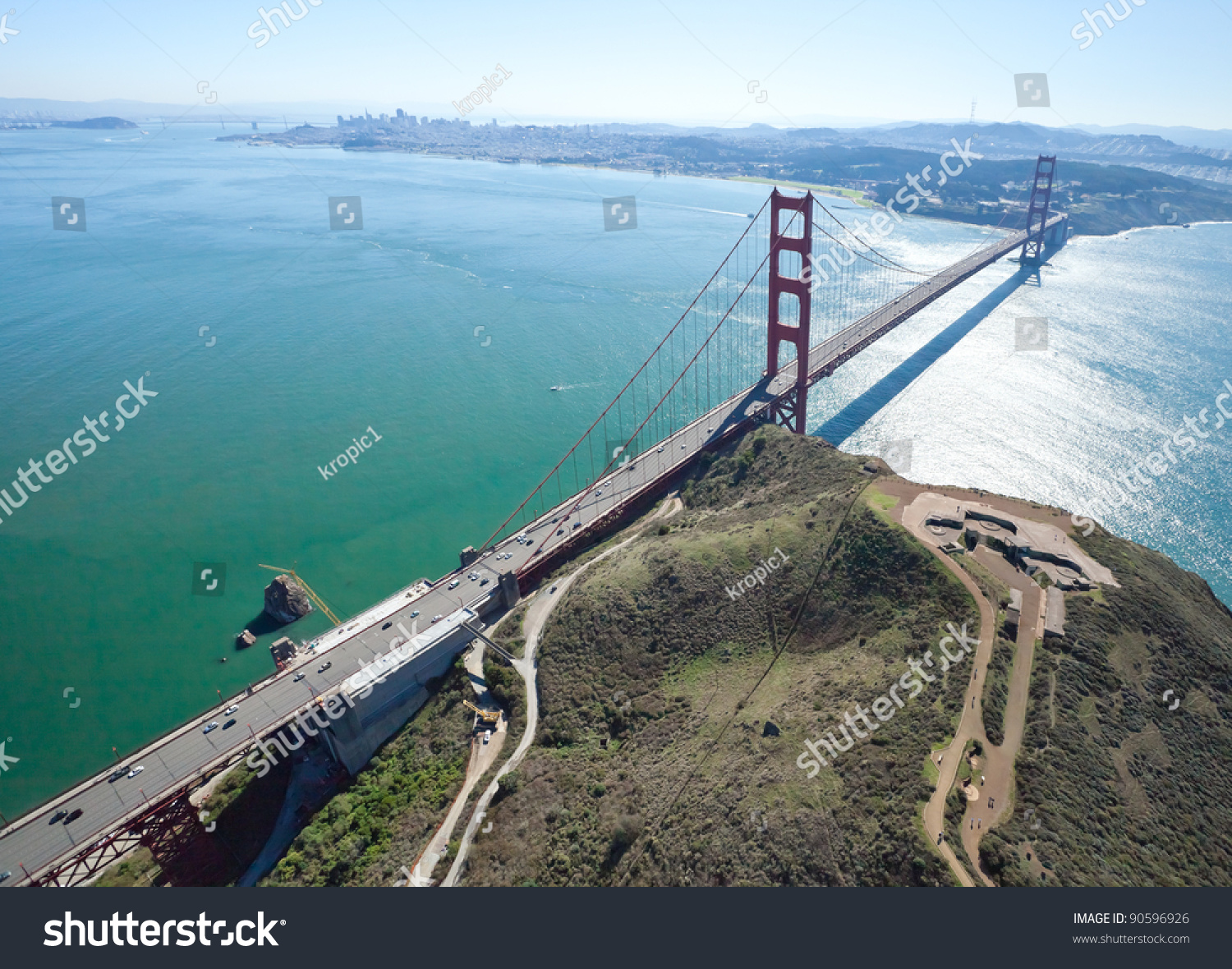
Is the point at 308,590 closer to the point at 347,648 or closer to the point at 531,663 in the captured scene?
the point at 347,648

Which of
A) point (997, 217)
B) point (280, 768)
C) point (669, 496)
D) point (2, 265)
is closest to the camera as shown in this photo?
point (280, 768)

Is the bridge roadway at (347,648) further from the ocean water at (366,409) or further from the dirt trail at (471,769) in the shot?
the ocean water at (366,409)

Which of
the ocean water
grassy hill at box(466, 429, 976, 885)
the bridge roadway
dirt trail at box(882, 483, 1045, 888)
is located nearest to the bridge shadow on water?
the ocean water

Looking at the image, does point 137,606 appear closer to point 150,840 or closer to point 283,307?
point 150,840

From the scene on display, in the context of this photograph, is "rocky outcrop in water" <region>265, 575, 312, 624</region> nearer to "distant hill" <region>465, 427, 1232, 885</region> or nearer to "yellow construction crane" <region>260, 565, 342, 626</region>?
"yellow construction crane" <region>260, 565, 342, 626</region>

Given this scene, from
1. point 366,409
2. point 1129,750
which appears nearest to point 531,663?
point 1129,750

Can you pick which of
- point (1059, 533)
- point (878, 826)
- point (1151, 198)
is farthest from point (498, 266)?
point (1151, 198)

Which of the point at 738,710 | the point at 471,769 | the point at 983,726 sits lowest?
the point at 471,769

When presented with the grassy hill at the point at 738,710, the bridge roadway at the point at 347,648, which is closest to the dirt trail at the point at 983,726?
the grassy hill at the point at 738,710
